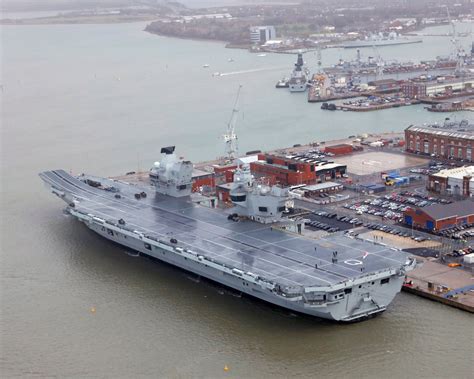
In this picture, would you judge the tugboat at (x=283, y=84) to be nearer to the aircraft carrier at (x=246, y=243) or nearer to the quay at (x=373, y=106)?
the quay at (x=373, y=106)

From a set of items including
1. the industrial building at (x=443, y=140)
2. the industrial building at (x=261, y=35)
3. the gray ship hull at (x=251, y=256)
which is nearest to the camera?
the gray ship hull at (x=251, y=256)

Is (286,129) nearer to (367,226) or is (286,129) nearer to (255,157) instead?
(255,157)

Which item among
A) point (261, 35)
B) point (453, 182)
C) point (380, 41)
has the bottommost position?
point (380, 41)

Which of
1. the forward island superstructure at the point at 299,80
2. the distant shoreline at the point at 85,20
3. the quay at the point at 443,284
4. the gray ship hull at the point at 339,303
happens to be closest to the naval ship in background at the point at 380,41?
the forward island superstructure at the point at 299,80

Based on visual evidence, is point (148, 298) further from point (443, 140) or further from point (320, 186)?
point (443, 140)

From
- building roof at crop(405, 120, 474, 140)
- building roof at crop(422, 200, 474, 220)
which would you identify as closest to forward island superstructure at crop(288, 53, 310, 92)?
building roof at crop(405, 120, 474, 140)

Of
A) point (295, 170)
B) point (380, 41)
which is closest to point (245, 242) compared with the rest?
point (295, 170)
